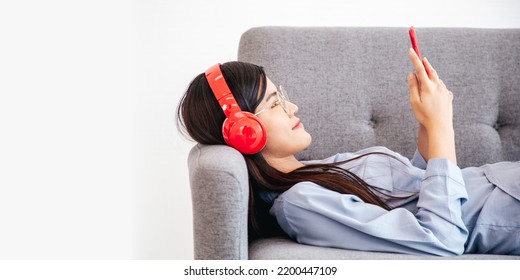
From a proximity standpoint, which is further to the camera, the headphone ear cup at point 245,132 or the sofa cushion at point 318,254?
the headphone ear cup at point 245,132

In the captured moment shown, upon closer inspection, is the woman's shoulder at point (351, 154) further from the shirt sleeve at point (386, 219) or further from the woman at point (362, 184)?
the shirt sleeve at point (386, 219)

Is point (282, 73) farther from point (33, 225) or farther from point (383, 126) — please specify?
point (33, 225)

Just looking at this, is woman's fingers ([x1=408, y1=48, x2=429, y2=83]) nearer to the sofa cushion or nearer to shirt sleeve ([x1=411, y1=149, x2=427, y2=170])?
shirt sleeve ([x1=411, y1=149, x2=427, y2=170])

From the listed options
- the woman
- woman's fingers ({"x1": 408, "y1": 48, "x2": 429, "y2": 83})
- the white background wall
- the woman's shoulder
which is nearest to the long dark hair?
the woman

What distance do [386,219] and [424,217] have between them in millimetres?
78

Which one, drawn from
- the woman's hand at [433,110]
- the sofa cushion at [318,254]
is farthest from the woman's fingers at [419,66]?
the sofa cushion at [318,254]

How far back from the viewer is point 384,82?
1637mm

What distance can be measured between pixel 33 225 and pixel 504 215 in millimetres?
1379

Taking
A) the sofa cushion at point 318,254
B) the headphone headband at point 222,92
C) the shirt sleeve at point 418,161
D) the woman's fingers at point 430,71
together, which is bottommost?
the sofa cushion at point 318,254

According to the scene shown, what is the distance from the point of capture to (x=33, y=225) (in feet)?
5.81

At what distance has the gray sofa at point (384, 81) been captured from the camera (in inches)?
63.0

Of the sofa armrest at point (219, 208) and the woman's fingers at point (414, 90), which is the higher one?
the woman's fingers at point (414, 90)

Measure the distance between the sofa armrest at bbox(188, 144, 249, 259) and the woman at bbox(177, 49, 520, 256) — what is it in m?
0.17

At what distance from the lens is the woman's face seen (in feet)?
4.31
